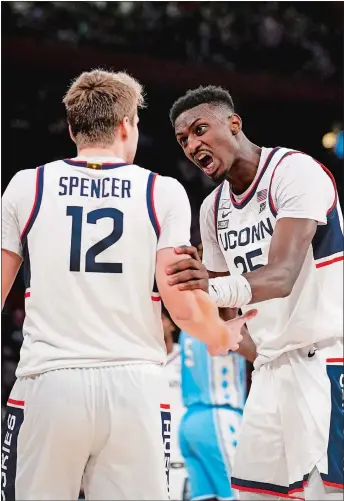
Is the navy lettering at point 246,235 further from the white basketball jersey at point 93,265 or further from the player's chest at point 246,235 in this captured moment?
the white basketball jersey at point 93,265

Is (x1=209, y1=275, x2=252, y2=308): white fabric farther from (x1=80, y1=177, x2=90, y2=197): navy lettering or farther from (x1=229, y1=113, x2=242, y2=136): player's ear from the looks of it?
(x1=229, y1=113, x2=242, y2=136): player's ear

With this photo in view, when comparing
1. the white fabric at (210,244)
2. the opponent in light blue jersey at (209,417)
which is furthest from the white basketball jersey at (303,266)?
the opponent in light blue jersey at (209,417)

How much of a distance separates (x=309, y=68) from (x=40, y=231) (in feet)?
Result: 12.3

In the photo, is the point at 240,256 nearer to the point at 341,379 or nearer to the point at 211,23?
the point at 341,379

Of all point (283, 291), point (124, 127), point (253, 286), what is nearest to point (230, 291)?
point (253, 286)

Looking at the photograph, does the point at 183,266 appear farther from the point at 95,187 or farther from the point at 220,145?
the point at 220,145

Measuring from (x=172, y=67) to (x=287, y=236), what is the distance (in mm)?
2364

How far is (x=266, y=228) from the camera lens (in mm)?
3289

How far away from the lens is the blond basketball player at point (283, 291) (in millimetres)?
3109

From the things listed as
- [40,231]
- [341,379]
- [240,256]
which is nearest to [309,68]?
[240,256]

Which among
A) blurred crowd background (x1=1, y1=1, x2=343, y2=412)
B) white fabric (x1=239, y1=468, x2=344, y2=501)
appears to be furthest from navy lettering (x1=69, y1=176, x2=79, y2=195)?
blurred crowd background (x1=1, y1=1, x2=343, y2=412)

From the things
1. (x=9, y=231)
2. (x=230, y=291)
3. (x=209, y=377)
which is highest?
(x=9, y=231)

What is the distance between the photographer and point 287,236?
3041 millimetres

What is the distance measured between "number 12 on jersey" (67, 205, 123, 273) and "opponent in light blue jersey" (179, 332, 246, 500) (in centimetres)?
282
